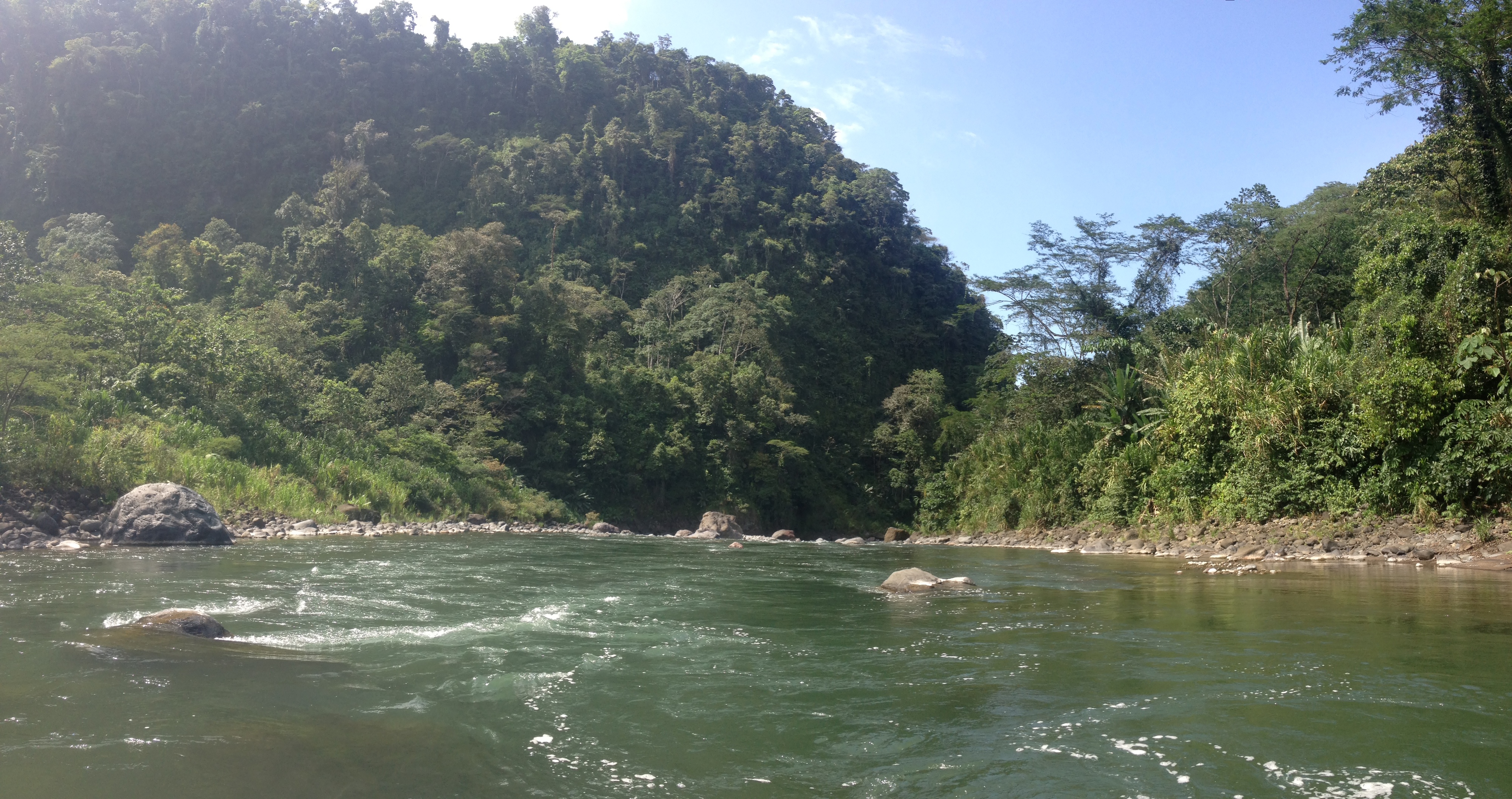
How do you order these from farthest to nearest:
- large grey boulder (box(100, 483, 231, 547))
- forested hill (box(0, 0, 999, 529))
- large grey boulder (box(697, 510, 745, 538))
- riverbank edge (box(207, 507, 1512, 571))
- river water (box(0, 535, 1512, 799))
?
large grey boulder (box(697, 510, 745, 538)), forested hill (box(0, 0, 999, 529)), large grey boulder (box(100, 483, 231, 547)), riverbank edge (box(207, 507, 1512, 571)), river water (box(0, 535, 1512, 799))

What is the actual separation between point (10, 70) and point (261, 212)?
16.7 m

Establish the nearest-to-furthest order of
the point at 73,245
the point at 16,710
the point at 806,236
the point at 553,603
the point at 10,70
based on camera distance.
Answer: the point at 16,710, the point at 553,603, the point at 73,245, the point at 10,70, the point at 806,236

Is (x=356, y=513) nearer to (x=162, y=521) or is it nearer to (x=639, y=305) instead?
(x=162, y=521)

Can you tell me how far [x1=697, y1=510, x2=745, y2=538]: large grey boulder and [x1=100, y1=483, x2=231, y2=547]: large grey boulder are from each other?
19506 millimetres

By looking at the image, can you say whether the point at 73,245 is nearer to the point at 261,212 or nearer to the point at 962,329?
the point at 261,212

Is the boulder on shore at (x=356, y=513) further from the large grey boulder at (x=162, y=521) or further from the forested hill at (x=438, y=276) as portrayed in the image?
the large grey boulder at (x=162, y=521)

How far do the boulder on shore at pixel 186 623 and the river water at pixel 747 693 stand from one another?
0.68 feet

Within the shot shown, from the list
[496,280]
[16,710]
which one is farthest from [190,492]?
[496,280]

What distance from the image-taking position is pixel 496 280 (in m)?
40.0

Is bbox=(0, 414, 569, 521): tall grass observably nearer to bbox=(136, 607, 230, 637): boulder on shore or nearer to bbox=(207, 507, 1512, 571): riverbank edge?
bbox=(207, 507, 1512, 571): riverbank edge

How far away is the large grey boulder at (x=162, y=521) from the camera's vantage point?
14.2 m

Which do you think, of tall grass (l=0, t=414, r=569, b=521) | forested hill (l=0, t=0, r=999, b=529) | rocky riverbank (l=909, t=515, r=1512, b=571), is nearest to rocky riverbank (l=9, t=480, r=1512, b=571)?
rocky riverbank (l=909, t=515, r=1512, b=571)

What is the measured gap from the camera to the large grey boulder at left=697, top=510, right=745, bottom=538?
32875 mm

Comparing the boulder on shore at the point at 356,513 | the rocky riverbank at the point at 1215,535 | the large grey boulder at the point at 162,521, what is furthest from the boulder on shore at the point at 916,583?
the boulder on shore at the point at 356,513
